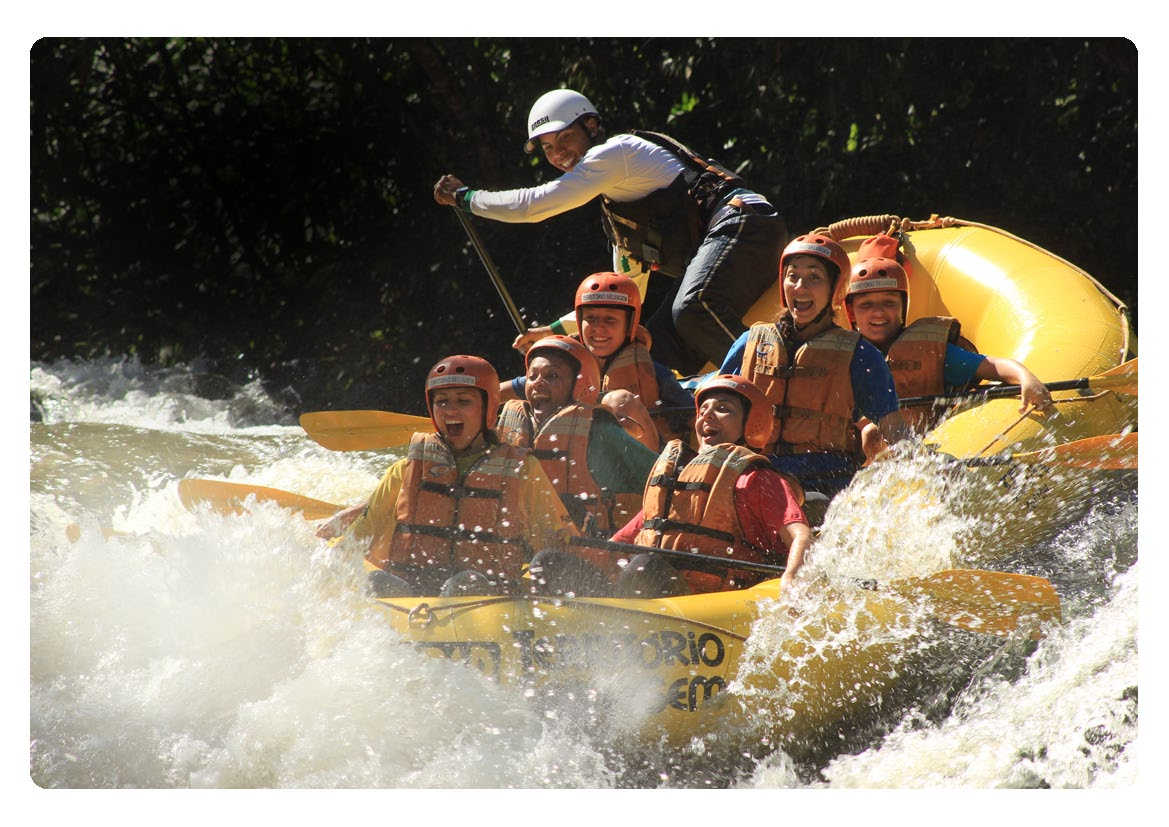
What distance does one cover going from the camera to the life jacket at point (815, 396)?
2.84 metres

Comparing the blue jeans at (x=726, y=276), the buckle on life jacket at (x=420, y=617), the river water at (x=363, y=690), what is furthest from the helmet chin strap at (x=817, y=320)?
the buckle on life jacket at (x=420, y=617)

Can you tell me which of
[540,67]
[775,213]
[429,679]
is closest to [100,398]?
[540,67]

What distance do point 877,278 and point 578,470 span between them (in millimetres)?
909

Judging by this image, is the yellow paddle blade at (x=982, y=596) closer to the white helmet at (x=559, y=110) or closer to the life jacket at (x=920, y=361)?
the life jacket at (x=920, y=361)

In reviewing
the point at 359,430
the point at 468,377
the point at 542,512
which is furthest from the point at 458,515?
the point at 359,430

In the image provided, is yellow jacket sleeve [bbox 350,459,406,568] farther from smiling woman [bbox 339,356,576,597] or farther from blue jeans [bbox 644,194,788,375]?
blue jeans [bbox 644,194,788,375]

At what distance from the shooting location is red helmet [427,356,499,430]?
2.66 meters

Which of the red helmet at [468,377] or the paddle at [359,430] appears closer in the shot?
the red helmet at [468,377]

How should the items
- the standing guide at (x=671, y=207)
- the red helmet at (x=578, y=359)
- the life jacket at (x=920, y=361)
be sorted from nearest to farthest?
the red helmet at (x=578, y=359), the life jacket at (x=920, y=361), the standing guide at (x=671, y=207)

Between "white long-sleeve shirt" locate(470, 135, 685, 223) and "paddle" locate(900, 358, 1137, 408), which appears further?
"white long-sleeve shirt" locate(470, 135, 685, 223)

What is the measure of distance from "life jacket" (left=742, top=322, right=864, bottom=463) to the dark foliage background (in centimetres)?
80

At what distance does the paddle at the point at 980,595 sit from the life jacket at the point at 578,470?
16.9 inches

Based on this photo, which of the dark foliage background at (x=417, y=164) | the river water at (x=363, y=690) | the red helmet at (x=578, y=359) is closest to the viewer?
the river water at (x=363, y=690)

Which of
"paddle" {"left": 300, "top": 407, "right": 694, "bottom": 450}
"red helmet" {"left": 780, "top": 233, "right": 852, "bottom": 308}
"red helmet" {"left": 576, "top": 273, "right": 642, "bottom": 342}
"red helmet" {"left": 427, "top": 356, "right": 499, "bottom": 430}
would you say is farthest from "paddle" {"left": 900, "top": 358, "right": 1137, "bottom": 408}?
"paddle" {"left": 300, "top": 407, "right": 694, "bottom": 450}
